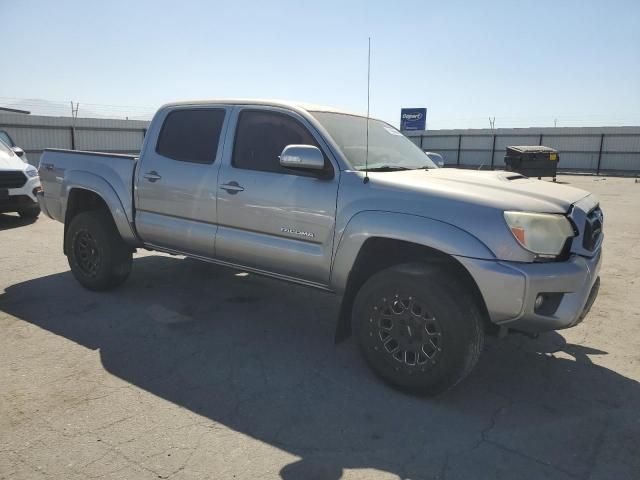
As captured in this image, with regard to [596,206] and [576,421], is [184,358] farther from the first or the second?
[596,206]

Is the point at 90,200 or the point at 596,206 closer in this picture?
the point at 596,206

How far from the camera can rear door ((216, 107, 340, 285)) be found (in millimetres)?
3615

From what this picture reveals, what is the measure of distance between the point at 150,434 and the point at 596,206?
11.1 ft

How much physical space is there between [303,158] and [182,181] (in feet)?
4.80

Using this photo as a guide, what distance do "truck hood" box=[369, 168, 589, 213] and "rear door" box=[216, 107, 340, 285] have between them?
51 cm

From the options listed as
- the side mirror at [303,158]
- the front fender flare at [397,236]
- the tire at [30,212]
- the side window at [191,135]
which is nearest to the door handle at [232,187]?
the side window at [191,135]

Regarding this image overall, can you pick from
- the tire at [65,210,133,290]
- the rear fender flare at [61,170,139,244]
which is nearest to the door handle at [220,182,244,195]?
the rear fender flare at [61,170,139,244]

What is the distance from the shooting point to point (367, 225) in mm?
3334

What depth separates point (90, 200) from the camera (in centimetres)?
534

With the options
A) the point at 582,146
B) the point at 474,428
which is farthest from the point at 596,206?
the point at 582,146

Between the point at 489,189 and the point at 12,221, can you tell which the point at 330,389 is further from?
the point at 12,221

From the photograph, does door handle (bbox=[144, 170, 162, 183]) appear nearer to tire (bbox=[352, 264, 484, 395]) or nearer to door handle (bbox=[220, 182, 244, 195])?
door handle (bbox=[220, 182, 244, 195])

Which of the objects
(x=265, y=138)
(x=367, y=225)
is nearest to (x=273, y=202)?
(x=265, y=138)

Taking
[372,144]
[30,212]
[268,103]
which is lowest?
[30,212]
